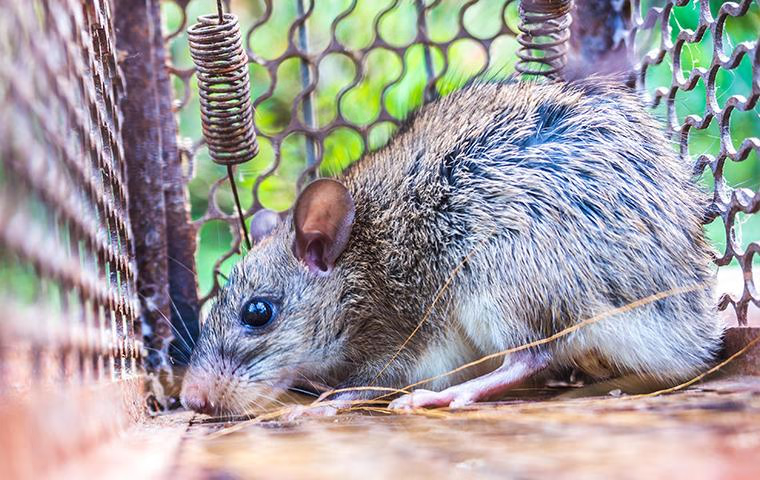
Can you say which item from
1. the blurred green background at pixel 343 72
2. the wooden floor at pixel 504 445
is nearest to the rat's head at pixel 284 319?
the wooden floor at pixel 504 445

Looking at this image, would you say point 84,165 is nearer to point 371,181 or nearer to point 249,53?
point 371,181

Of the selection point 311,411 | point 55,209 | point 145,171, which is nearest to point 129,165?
point 145,171

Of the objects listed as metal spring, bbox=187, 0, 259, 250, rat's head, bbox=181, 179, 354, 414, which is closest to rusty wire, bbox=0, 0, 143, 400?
metal spring, bbox=187, 0, 259, 250

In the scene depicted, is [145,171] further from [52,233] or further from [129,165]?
[52,233]

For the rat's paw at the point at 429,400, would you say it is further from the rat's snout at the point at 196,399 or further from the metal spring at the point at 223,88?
the metal spring at the point at 223,88

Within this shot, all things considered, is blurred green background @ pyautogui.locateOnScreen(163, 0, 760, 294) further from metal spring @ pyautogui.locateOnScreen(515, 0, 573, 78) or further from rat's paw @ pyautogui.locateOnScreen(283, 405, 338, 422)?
rat's paw @ pyautogui.locateOnScreen(283, 405, 338, 422)
